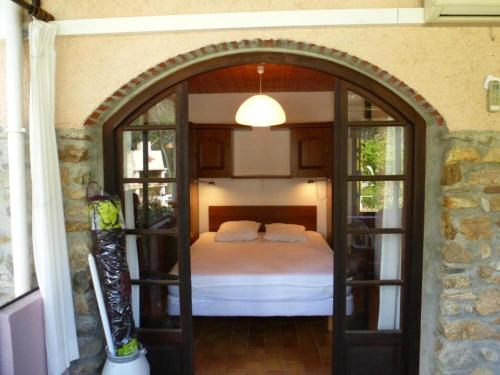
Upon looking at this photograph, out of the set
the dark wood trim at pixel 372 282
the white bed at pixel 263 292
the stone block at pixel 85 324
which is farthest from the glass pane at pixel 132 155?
the dark wood trim at pixel 372 282

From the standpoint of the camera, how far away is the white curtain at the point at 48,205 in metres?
2.14

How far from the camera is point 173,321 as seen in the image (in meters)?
2.70

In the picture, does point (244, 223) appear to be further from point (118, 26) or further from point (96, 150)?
point (118, 26)

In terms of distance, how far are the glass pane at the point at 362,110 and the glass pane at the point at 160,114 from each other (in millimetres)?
1201

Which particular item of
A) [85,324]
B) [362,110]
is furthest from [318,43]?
[85,324]

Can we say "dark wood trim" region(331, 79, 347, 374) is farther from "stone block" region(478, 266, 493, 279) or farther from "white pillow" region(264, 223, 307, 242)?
"white pillow" region(264, 223, 307, 242)

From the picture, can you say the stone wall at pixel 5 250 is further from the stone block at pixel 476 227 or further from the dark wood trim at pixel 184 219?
the stone block at pixel 476 227

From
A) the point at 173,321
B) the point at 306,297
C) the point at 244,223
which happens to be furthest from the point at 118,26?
the point at 244,223

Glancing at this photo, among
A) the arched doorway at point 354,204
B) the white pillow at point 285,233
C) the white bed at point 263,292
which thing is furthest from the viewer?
the white pillow at point 285,233

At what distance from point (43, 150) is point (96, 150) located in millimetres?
406

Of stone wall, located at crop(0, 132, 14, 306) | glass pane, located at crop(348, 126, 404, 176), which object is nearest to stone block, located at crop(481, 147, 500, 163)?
glass pane, located at crop(348, 126, 404, 176)

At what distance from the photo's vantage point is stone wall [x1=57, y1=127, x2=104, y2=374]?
2391 mm

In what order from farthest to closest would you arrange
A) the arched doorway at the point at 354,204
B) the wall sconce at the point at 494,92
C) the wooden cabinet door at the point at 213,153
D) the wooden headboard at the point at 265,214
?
1. the wooden headboard at the point at 265,214
2. the wooden cabinet door at the point at 213,153
3. the arched doorway at the point at 354,204
4. the wall sconce at the point at 494,92

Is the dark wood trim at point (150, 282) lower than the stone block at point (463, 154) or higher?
lower
